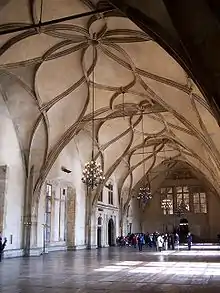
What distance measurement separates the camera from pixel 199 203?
40.0 meters

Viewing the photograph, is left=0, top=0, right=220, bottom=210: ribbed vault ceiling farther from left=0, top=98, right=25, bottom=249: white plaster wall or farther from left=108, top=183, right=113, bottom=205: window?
left=108, top=183, right=113, bottom=205: window

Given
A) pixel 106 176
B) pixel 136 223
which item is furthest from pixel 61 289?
pixel 136 223

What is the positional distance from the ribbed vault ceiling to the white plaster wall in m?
0.52

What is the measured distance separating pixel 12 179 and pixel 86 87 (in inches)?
232

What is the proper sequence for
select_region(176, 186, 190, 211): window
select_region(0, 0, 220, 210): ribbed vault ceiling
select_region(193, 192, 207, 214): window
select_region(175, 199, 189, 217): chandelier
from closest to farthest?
select_region(0, 0, 220, 210): ribbed vault ceiling, select_region(175, 199, 189, 217): chandelier, select_region(193, 192, 207, 214): window, select_region(176, 186, 190, 211): window

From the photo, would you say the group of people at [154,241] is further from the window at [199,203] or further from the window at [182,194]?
the window at [199,203]

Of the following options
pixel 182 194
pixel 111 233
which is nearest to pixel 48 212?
pixel 111 233

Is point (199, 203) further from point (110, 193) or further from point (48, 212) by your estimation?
point (48, 212)

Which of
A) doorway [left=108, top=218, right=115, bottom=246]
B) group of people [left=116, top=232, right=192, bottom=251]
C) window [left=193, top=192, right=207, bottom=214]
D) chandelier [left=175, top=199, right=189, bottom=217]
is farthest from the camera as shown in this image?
window [left=193, top=192, right=207, bottom=214]

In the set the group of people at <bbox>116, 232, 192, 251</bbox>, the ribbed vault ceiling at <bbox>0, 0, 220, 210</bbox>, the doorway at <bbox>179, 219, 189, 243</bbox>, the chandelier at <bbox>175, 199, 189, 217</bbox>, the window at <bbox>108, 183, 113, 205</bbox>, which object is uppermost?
the ribbed vault ceiling at <bbox>0, 0, 220, 210</bbox>

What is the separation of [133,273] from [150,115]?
1307cm

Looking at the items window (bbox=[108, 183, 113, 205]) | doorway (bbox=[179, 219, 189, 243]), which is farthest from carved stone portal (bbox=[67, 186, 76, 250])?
doorway (bbox=[179, 219, 189, 243])

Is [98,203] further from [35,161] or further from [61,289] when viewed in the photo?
[61,289]

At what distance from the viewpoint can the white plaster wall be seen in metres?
18.1
